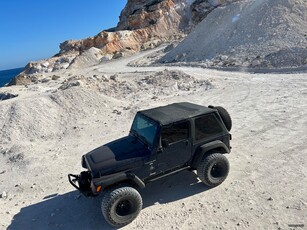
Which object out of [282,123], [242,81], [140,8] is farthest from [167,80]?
[140,8]

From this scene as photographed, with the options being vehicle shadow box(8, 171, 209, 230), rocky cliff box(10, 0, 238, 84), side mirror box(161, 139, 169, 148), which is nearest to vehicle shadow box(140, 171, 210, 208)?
vehicle shadow box(8, 171, 209, 230)

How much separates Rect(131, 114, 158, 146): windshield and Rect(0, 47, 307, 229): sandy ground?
142 cm

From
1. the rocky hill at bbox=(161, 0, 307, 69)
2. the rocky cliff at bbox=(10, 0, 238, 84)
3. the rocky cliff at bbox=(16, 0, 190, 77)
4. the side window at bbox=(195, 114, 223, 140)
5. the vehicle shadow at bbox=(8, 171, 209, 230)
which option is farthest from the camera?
the rocky cliff at bbox=(10, 0, 238, 84)

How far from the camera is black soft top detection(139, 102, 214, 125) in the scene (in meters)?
6.55

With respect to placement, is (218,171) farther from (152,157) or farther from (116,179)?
(116,179)

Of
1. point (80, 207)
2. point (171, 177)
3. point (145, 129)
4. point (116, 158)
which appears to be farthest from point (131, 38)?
point (116, 158)

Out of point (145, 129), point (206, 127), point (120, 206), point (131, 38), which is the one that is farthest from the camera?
point (131, 38)

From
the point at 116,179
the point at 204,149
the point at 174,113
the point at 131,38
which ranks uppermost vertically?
the point at 131,38

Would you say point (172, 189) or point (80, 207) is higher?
point (80, 207)

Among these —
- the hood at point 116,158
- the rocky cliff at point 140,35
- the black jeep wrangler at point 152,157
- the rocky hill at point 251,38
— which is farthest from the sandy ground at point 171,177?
the rocky cliff at point 140,35

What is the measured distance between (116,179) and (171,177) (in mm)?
2142

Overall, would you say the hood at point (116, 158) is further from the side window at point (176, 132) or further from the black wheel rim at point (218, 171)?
the black wheel rim at point (218, 171)

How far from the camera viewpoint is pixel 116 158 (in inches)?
245

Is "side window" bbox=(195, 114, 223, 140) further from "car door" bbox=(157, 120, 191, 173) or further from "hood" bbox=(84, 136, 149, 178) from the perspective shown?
"hood" bbox=(84, 136, 149, 178)
